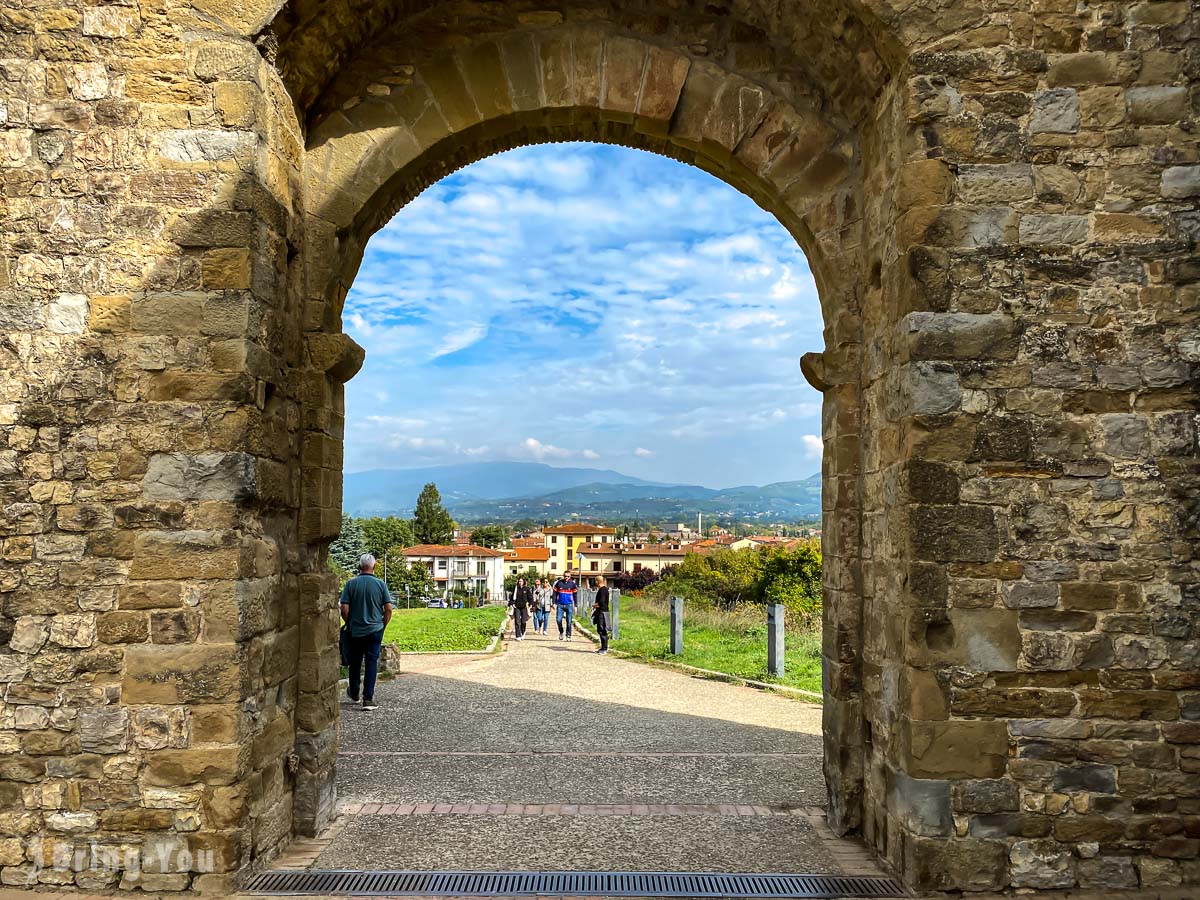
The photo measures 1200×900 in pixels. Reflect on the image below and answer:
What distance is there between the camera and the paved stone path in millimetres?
4406

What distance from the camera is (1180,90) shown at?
4.04 metres

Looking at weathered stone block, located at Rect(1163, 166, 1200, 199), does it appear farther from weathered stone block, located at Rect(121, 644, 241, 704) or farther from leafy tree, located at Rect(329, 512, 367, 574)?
leafy tree, located at Rect(329, 512, 367, 574)

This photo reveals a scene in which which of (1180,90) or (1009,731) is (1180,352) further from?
(1009,731)

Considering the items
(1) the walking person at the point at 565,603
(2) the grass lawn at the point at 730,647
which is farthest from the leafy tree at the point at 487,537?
(2) the grass lawn at the point at 730,647

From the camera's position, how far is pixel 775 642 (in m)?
9.80

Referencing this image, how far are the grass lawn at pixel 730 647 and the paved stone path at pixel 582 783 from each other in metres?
0.98

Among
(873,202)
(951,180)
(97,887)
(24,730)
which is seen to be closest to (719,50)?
(873,202)

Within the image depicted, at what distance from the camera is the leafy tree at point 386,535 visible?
72688 mm

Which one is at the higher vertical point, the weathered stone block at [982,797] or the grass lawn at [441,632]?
the weathered stone block at [982,797]

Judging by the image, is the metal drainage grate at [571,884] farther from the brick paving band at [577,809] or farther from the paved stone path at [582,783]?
the brick paving band at [577,809]

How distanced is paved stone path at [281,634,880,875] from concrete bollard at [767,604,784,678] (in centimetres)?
66

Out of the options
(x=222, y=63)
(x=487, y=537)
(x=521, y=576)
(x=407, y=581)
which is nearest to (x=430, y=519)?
(x=487, y=537)

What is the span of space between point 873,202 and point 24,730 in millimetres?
5105

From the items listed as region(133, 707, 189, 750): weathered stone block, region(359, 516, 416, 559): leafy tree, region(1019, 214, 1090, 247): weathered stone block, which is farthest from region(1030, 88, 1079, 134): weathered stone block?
region(359, 516, 416, 559): leafy tree
